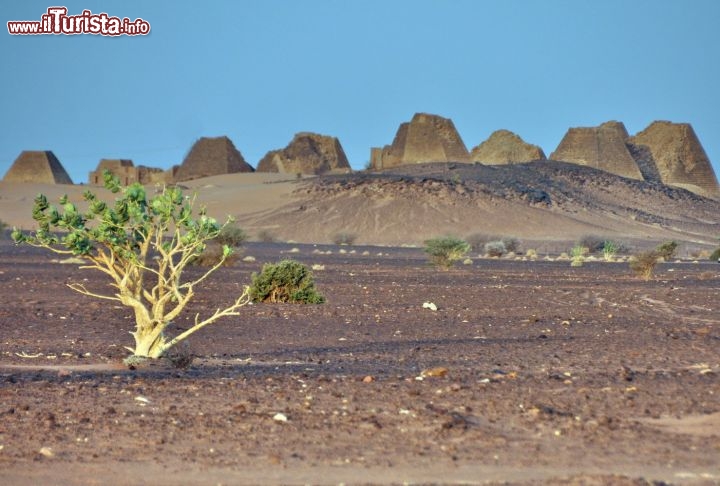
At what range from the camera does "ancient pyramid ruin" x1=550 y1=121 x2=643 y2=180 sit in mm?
115562

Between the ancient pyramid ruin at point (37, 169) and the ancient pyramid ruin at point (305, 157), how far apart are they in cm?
2983

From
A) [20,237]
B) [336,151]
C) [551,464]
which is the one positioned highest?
[336,151]

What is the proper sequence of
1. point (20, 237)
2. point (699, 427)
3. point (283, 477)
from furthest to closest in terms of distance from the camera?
point (20, 237) < point (699, 427) < point (283, 477)

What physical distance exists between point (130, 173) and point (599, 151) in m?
49.4

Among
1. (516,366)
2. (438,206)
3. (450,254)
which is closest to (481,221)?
(438,206)

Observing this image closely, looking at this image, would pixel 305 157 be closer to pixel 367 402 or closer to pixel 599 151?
pixel 599 151

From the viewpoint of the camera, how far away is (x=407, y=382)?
35.6 feet

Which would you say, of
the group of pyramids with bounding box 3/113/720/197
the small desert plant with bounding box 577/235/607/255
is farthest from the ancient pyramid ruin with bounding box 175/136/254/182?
the small desert plant with bounding box 577/235/607/255

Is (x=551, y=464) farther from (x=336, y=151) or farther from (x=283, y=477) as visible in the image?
(x=336, y=151)

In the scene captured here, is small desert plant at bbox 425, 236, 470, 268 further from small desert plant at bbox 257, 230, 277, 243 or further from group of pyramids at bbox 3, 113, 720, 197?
group of pyramids at bbox 3, 113, 720, 197

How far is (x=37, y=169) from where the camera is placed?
502ft

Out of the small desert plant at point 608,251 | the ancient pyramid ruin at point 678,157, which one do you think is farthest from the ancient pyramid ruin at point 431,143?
the small desert plant at point 608,251

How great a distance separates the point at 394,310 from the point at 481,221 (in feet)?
197

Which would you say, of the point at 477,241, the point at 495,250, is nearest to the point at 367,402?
the point at 495,250
